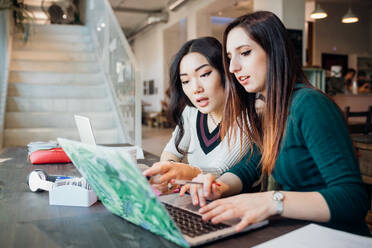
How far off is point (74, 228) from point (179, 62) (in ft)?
2.80

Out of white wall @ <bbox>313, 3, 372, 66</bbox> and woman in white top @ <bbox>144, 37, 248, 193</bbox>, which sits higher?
white wall @ <bbox>313, 3, 372, 66</bbox>

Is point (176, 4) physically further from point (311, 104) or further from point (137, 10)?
point (311, 104)

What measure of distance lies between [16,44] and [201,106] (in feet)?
18.3

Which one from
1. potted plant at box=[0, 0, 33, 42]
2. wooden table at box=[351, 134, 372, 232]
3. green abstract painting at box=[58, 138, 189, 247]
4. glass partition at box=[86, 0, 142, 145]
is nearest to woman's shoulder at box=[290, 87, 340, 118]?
green abstract painting at box=[58, 138, 189, 247]

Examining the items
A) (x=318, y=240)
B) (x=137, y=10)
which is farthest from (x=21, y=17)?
(x=137, y=10)

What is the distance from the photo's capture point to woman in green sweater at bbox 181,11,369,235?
0.83 meters

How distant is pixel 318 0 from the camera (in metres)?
9.26

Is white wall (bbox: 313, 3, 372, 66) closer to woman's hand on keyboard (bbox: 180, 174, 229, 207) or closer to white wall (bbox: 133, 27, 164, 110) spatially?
white wall (bbox: 133, 27, 164, 110)

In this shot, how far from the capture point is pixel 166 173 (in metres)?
0.99

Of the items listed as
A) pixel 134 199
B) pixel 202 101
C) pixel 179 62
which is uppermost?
pixel 179 62

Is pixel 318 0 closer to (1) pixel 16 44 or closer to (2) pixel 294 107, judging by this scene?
(1) pixel 16 44

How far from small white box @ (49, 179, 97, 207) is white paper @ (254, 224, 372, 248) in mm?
541

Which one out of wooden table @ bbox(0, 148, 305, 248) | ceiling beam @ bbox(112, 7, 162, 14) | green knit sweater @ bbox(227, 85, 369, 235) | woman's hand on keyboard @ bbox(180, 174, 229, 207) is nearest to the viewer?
wooden table @ bbox(0, 148, 305, 248)

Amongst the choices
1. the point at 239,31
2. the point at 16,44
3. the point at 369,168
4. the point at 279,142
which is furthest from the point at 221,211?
the point at 16,44
